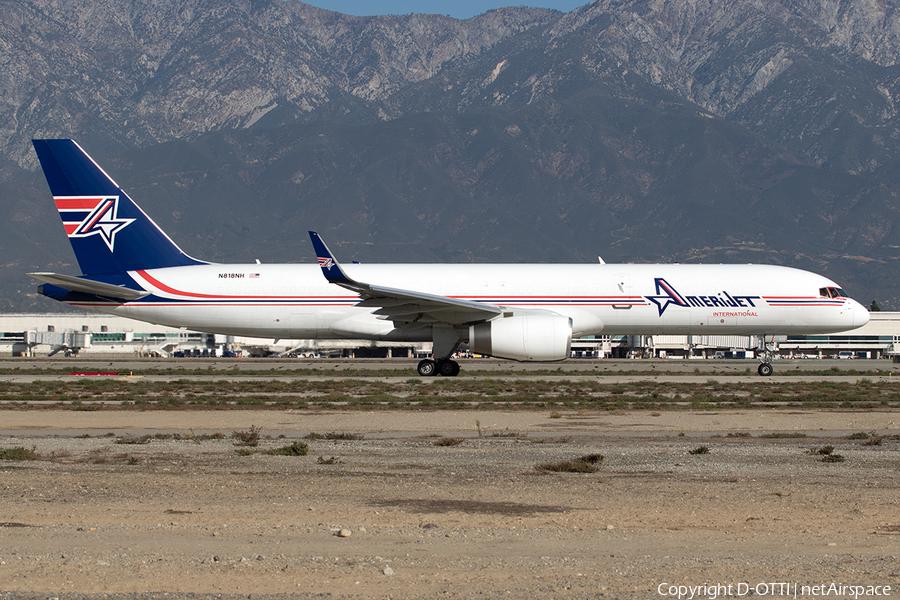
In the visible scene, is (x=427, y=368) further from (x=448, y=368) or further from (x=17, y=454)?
(x=17, y=454)

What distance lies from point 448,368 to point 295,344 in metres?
55.3

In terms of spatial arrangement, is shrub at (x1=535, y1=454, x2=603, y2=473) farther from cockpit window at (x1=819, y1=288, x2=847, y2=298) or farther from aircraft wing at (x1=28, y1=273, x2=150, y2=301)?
cockpit window at (x1=819, y1=288, x2=847, y2=298)

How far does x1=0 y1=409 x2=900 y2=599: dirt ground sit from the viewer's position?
673 cm

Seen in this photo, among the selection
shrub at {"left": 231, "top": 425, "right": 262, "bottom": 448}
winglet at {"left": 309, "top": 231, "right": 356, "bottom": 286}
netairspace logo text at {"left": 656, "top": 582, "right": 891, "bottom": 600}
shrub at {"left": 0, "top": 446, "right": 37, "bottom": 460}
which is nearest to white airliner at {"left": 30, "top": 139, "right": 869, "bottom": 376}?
winglet at {"left": 309, "top": 231, "right": 356, "bottom": 286}

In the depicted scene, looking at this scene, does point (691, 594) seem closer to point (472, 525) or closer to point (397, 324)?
point (472, 525)

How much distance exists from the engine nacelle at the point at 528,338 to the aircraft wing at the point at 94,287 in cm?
1170

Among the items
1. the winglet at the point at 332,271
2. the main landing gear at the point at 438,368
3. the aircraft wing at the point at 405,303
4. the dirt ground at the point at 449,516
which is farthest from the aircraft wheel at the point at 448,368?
the dirt ground at the point at 449,516

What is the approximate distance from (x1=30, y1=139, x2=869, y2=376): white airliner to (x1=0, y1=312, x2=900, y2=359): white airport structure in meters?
44.6

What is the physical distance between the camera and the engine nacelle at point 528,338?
2761 centimetres

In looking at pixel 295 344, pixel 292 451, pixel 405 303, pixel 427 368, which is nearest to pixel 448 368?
pixel 427 368

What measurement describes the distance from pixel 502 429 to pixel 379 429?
2.15 metres

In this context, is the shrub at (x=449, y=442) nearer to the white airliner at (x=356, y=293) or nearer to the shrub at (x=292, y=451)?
the shrub at (x=292, y=451)

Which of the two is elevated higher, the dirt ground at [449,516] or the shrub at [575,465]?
the shrub at [575,465]

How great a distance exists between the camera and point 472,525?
8.59 metres
